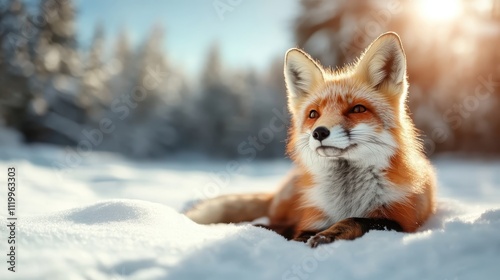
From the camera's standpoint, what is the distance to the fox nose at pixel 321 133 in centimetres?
233

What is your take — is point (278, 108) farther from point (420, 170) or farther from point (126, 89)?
point (420, 170)

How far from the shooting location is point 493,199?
4.85 m

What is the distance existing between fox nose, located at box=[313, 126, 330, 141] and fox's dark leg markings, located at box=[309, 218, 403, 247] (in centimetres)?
53

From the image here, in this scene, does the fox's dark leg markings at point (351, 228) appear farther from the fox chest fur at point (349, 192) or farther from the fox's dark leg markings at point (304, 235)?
the fox's dark leg markings at point (304, 235)

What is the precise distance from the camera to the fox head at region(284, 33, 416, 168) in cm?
240

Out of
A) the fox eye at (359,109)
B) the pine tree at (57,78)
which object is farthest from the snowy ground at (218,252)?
the pine tree at (57,78)

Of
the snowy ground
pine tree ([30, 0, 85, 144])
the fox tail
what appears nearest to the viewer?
the snowy ground

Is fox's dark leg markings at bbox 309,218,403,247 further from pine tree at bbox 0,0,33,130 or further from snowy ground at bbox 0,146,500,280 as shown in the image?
pine tree at bbox 0,0,33,130

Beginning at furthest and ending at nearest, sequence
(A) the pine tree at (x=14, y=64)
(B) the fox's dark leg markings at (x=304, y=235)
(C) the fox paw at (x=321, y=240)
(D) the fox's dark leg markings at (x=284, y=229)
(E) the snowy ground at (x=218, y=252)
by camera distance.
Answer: (A) the pine tree at (x=14, y=64) < (D) the fox's dark leg markings at (x=284, y=229) < (B) the fox's dark leg markings at (x=304, y=235) < (C) the fox paw at (x=321, y=240) < (E) the snowy ground at (x=218, y=252)

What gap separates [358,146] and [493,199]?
136 inches

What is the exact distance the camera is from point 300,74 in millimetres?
3082

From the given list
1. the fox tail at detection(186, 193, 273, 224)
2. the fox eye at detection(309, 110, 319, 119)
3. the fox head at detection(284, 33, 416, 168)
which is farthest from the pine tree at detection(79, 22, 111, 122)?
the fox eye at detection(309, 110, 319, 119)

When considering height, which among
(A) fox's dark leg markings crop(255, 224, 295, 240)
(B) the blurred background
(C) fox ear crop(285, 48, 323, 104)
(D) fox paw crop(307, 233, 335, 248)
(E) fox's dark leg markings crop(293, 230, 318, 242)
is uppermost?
(B) the blurred background

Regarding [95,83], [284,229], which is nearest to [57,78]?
[95,83]
